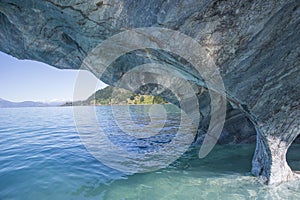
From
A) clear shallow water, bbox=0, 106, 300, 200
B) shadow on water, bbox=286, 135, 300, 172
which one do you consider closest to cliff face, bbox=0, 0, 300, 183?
clear shallow water, bbox=0, 106, 300, 200

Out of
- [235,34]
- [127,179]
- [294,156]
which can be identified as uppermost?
[235,34]

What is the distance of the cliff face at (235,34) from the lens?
455 cm

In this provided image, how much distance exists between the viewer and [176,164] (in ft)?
30.0

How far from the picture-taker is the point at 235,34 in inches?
188

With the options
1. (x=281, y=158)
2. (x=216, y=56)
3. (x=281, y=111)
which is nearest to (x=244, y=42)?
(x=216, y=56)

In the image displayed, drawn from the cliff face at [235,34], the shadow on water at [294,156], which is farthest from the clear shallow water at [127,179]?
the cliff face at [235,34]

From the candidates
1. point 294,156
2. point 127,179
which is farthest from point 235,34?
point 294,156

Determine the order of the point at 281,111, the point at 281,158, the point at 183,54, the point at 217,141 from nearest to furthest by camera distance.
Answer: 1. the point at 183,54
2. the point at 281,111
3. the point at 281,158
4. the point at 217,141

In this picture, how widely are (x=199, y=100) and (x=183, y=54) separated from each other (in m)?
7.10

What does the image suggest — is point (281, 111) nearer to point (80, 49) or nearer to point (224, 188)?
point (224, 188)

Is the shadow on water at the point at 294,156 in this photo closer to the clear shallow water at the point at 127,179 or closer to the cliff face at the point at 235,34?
the clear shallow water at the point at 127,179

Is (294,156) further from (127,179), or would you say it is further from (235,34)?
(127,179)

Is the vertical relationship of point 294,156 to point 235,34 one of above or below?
below

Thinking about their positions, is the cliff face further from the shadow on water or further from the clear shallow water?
the shadow on water
